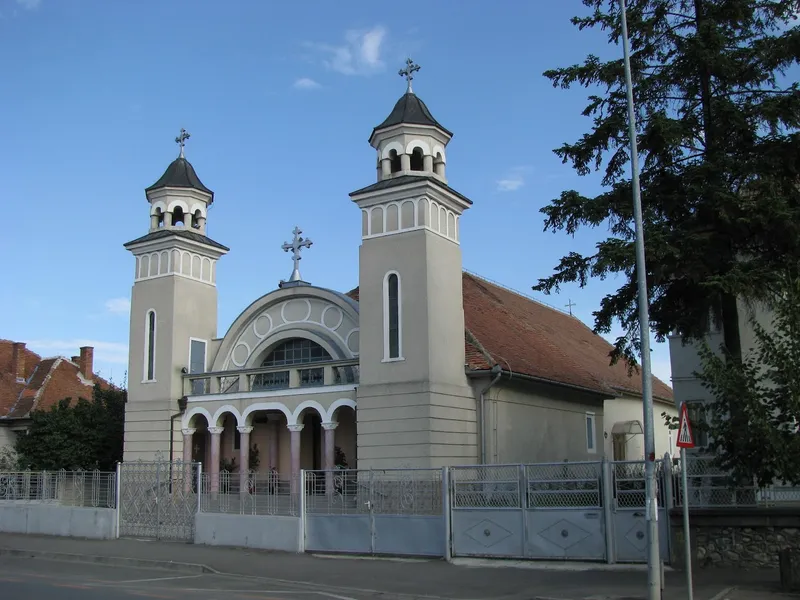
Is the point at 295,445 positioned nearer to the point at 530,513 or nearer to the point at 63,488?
the point at 63,488

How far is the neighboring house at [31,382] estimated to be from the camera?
1426 inches

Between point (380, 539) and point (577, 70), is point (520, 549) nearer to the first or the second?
point (380, 539)

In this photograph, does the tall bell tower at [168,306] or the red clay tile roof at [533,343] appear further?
the tall bell tower at [168,306]

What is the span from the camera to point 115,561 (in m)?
19.3

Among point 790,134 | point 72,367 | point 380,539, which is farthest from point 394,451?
point 72,367

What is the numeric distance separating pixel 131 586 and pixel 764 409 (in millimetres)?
10881

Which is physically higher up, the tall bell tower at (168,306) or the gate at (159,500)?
the tall bell tower at (168,306)

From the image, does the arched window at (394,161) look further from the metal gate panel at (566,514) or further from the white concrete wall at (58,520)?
the white concrete wall at (58,520)

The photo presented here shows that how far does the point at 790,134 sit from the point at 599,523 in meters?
8.32

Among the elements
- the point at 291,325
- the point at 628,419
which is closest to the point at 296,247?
the point at 291,325

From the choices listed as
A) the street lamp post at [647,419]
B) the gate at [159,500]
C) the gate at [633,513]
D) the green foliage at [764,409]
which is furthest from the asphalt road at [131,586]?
the green foliage at [764,409]

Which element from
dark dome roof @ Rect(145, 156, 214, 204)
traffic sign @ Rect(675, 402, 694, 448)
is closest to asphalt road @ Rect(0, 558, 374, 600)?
traffic sign @ Rect(675, 402, 694, 448)

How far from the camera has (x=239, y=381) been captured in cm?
2742

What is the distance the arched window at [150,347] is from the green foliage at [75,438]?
3720mm
